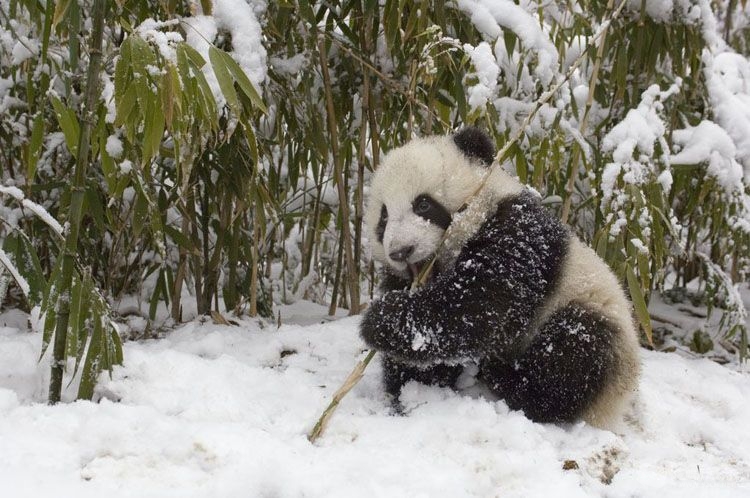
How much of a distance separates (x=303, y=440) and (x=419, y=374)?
0.69 metres

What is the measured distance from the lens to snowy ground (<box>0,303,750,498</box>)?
1639 millimetres

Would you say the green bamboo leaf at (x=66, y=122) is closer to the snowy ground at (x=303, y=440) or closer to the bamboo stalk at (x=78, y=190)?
the bamboo stalk at (x=78, y=190)

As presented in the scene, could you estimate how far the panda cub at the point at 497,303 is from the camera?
233 cm

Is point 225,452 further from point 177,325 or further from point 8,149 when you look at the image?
point 8,149

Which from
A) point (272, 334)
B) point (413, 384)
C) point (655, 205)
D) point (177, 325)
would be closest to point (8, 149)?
point (177, 325)

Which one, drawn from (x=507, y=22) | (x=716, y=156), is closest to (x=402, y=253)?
(x=507, y=22)

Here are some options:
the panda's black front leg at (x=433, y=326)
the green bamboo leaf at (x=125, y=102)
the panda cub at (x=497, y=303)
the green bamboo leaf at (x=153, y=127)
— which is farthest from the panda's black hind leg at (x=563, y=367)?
the green bamboo leaf at (x=125, y=102)

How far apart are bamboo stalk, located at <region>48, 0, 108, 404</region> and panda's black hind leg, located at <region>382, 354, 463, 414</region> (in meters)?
1.06

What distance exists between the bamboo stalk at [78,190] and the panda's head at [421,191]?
39.3 inches

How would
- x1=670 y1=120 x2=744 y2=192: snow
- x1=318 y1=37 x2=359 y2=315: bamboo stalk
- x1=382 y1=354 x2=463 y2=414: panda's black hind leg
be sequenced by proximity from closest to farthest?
x1=382 y1=354 x2=463 y2=414: panda's black hind leg → x1=318 y1=37 x2=359 y2=315: bamboo stalk → x1=670 y1=120 x2=744 y2=192: snow

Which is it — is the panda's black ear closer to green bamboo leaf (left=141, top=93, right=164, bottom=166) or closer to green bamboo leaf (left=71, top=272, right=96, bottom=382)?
green bamboo leaf (left=141, top=93, right=164, bottom=166)

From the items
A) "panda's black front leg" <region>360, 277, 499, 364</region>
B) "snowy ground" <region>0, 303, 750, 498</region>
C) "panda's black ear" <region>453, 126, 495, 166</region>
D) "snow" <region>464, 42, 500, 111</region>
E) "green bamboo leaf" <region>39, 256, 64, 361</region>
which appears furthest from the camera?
"snow" <region>464, 42, 500, 111</region>

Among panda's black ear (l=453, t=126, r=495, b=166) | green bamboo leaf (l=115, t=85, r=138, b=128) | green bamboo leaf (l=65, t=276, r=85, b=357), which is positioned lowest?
green bamboo leaf (l=65, t=276, r=85, b=357)

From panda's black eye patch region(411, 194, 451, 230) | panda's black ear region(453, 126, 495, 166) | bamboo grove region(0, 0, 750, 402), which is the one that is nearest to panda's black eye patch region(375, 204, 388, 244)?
panda's black eye patch region(411, 194, 451, 230)
